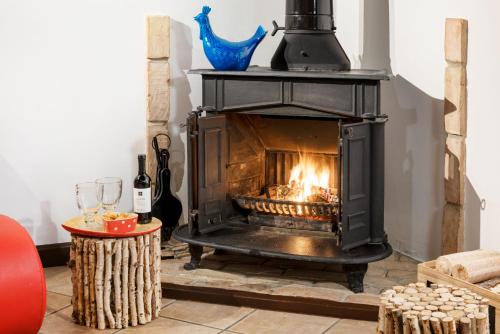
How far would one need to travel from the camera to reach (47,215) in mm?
4680

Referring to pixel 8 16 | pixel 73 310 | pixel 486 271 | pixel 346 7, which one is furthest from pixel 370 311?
pixel 8 16

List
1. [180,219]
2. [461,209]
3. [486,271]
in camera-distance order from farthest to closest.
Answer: [180,219]
[461,209]
[486,271]

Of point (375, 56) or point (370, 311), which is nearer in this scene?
point (370, 311)

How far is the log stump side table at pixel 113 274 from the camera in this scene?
3.73 meters

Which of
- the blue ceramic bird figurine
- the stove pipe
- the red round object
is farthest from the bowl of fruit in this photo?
the stove pipe

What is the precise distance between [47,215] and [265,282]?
4.32ft

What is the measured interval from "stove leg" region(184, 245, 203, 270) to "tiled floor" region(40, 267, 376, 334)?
0.31m

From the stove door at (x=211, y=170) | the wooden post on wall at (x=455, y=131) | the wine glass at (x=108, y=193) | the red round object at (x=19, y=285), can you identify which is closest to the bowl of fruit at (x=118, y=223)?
the wine glass at (x=108, y=193)

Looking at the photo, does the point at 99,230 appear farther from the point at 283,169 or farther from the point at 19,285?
the point at 283,169

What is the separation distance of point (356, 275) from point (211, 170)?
37.2 inches

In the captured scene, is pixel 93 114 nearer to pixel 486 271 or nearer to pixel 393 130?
pixel 393 130

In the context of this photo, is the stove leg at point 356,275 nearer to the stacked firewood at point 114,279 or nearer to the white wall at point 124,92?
the white wall at point 124,92

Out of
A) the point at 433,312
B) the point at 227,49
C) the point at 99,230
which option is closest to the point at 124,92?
the point at 227,49

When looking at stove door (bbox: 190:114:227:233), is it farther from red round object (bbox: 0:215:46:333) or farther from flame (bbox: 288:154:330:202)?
red round object (bbox: 0:215:46:333)
